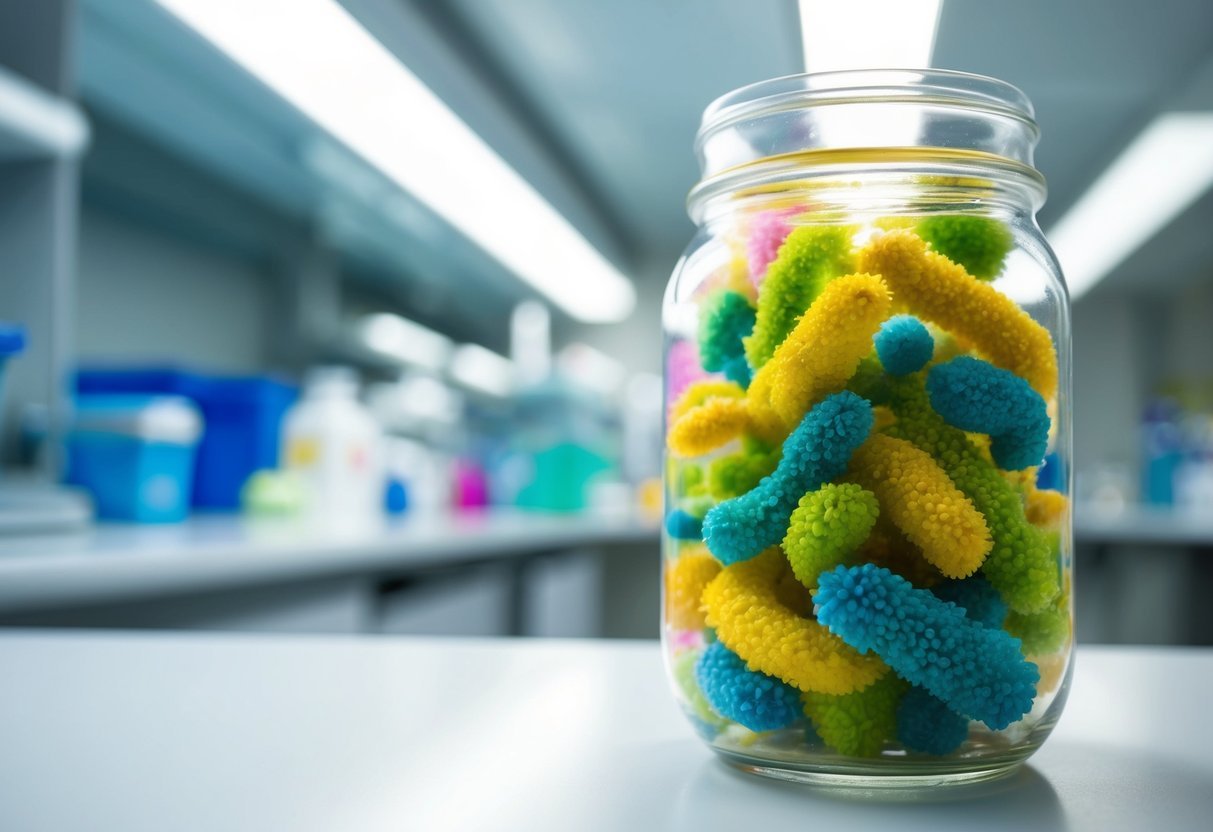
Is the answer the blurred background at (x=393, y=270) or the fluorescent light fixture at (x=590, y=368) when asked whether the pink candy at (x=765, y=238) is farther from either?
the fluorescent light fixture at (x=590, y=368)

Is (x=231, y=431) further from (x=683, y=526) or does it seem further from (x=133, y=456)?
(x=683, y=526)

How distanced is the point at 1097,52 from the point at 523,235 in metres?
1.80

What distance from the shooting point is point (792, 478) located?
0.30 meters

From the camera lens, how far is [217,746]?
14.5 inches

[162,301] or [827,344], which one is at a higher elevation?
[162,301]

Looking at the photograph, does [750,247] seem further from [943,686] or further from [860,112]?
[943,686]

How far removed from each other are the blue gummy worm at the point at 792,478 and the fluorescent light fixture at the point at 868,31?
1.42 m

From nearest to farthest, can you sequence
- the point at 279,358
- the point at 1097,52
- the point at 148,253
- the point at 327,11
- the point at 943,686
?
the point at 943,686 → the point at 327,11 → the point at 1097,52 → the point at 148,253 → the point at 279,358

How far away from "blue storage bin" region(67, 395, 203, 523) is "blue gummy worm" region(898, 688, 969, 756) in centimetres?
149

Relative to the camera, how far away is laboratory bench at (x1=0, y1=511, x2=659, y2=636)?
0.95 m

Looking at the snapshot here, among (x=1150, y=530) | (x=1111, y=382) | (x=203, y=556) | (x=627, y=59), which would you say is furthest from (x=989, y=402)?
(x=1111, y=382)

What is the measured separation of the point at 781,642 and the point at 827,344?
9 centimetres

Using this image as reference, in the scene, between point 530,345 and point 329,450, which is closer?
point 329,450

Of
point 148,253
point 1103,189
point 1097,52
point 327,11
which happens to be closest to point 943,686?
point 327,11
